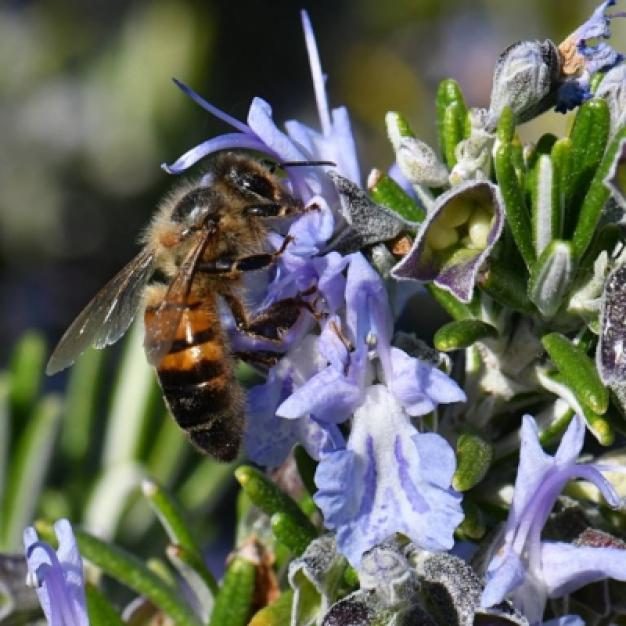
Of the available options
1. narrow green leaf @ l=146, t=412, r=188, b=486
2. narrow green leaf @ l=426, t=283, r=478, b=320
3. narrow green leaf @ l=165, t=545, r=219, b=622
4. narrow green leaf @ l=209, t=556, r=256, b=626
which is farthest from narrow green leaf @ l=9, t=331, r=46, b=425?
narrow green leaf @ l=426, t=283, r=478, b=320

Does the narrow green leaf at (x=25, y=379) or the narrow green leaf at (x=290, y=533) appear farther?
the narrow green leaf at (x=25, y=379)

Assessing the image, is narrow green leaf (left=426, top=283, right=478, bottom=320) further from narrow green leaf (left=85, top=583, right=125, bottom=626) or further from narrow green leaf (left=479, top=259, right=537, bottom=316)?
narrow green leaf (left=85, top=583, right=125, bottom=626)

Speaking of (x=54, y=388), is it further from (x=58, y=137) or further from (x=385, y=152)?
(x=385, y=152)

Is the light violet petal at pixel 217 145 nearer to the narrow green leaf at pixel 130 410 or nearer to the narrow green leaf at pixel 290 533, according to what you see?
the narrow green leaf at pixel 290 533

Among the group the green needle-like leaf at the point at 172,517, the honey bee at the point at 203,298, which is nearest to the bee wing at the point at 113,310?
the honey bee at the point at 203,298

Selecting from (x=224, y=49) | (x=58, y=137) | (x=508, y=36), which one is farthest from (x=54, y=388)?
(x=508, y=36)

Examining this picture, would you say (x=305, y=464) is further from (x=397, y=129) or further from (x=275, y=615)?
(x=397, y=129)

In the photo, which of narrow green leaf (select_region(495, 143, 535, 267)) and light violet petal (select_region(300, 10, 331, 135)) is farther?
light violet petal (select_region(300, 10, 331, 135))
